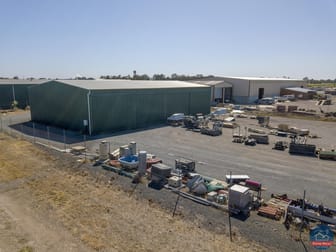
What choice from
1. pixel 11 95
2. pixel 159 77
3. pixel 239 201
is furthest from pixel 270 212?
pixel 159 77

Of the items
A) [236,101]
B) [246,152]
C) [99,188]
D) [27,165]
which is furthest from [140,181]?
[236,101]

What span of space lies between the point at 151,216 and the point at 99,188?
3280 mm

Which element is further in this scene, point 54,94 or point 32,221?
point 54,94

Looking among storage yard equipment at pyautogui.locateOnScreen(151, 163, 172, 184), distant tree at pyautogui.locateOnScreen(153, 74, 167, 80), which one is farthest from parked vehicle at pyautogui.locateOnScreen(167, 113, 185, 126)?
distant tree at pyautogui.locateOnScreen(153, 74, 167, 80)

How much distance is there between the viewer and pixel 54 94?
979 inches

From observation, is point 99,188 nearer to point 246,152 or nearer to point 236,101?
point 246,152

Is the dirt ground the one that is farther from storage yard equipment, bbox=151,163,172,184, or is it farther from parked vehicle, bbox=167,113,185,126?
parked vehicle, bbox=167,113,185,126

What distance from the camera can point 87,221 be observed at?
8.48 metres

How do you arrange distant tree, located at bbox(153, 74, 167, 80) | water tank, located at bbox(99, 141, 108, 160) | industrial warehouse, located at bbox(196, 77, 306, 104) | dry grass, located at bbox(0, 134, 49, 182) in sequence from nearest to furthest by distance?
dry grass, located at bbox(0, 134, 49, 182)
water tank, located at bbox(99, 141, 108, 160)
industrial warehouse, located at bbox(196, 77, 306, 104)
distant tree, located at bbox(153, 74, 167, 80)

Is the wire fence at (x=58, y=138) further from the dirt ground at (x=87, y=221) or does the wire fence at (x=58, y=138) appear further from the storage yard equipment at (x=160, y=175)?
the storage yard equipment at (x=160, y=175)

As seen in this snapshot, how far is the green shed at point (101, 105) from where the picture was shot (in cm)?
2173

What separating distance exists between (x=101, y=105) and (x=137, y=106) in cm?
418

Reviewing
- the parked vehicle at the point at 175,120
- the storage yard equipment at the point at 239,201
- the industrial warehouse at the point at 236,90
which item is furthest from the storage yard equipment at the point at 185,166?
the industrial warehouse at the point at 236,90

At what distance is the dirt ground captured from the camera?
7.31 metres
